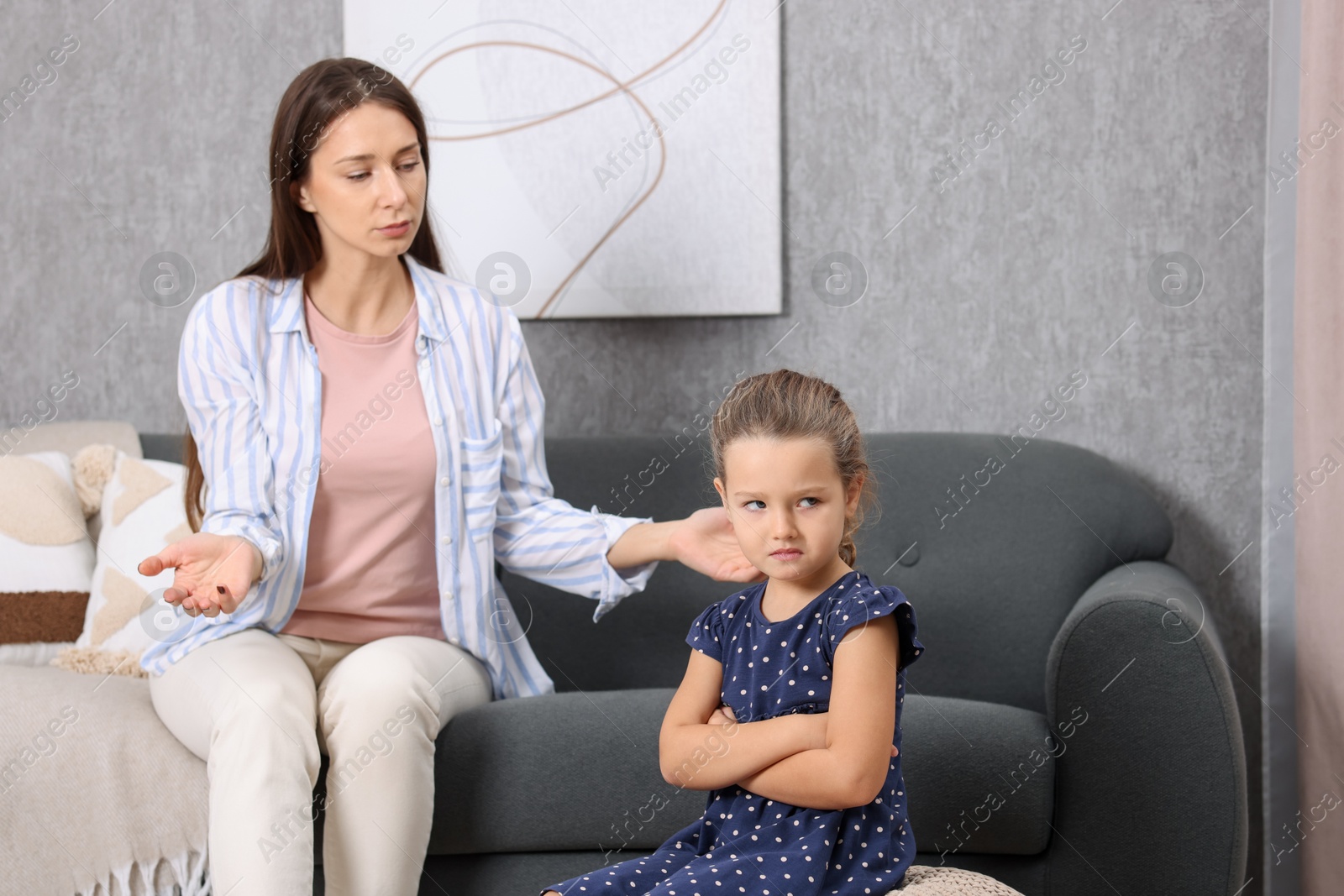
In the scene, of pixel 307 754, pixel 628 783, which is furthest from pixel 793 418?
pixel 307 754

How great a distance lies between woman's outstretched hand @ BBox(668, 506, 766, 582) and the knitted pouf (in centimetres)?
37

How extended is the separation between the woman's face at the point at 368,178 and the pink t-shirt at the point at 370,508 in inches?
6.7

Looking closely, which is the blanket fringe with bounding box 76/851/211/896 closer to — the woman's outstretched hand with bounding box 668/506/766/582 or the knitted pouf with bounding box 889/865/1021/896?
the woman's outstretched hand with bounding box 668/506/766/582

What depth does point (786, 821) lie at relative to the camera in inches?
40.7

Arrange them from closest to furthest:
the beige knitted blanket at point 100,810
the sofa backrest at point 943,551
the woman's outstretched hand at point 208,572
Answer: the woman's outstretched hand at point 208,572 → the beige knitted blanket at point 100,810 → the sofa backrest at point 943,551

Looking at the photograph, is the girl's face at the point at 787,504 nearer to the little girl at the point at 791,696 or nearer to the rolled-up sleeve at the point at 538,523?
the little girl at the point at 791,696

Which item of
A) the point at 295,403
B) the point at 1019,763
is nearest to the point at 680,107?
the point at 295,403

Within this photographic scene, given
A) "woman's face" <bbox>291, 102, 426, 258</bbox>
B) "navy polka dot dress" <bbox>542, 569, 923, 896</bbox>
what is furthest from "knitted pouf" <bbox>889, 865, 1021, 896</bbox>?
"woman's face" <bbox>291, 102, 426, 258</bbox>

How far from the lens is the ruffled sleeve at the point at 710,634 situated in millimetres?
1140

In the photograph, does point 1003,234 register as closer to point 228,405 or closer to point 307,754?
point 228,405

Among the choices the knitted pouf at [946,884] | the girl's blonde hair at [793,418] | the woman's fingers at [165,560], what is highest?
the girl's blonde hair at [793,418]

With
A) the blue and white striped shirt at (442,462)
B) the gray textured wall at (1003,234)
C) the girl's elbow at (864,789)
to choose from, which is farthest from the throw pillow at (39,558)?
the girl's elbow at (864,789)

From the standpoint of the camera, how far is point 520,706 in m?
1.48

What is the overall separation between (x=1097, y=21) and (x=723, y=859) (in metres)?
1.74
